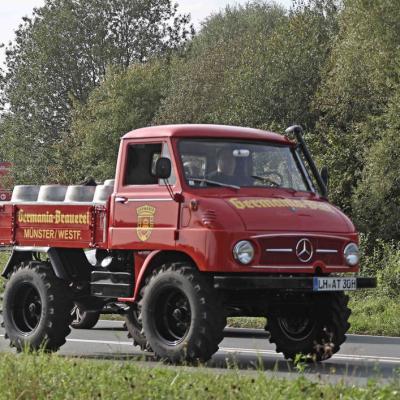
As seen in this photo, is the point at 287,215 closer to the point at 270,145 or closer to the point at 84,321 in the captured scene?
the point at 270,145

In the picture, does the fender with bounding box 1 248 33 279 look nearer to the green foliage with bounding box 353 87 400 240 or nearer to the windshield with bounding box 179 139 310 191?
the windshield with bounding box 179 139 310 191

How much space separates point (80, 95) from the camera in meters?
79.2

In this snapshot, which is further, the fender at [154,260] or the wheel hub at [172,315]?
the fender at [154,260]

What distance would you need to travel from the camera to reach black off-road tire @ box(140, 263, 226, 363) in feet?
42.7

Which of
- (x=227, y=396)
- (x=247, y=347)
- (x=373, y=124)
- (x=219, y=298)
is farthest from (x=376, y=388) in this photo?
→ (x=373, y=124)

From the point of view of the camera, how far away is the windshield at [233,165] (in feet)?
46.0

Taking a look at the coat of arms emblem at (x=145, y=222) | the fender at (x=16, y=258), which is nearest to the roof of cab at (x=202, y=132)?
the coat of arms emblem at (x=145, y=222)

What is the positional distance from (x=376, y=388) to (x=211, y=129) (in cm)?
593

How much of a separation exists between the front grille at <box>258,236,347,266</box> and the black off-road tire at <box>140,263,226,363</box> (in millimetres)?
657

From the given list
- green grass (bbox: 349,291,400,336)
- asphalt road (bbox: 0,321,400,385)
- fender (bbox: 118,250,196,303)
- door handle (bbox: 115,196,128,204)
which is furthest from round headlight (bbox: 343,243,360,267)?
green grass (bbox: 349,291,400,336)

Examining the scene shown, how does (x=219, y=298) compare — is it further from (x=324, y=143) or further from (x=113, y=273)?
(x=324, y=143)

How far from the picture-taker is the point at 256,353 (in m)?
13.9

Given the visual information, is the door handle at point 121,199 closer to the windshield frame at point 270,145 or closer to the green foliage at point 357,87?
the windshield frame at point 270,145

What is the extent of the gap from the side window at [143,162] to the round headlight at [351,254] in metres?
2.17
